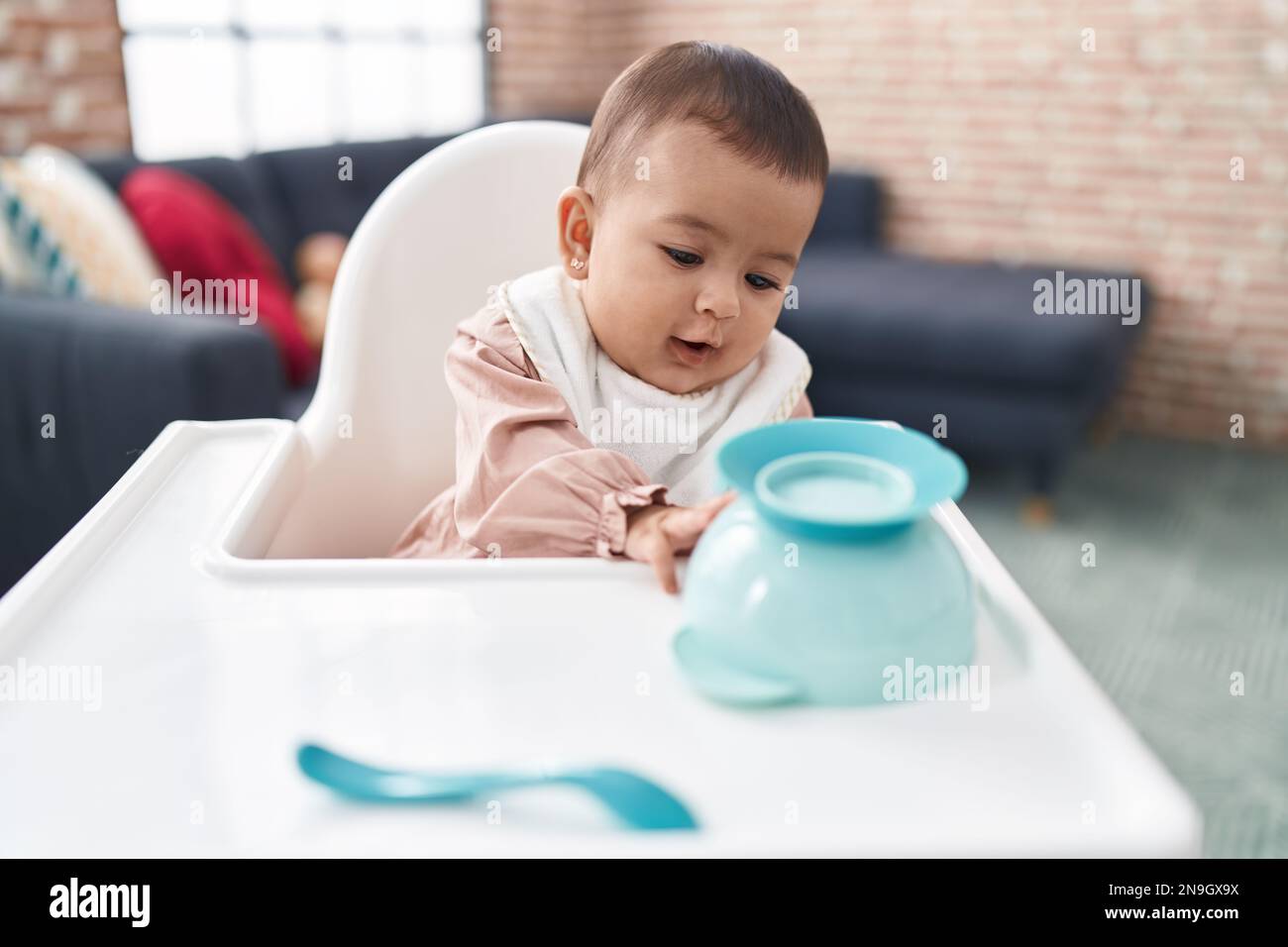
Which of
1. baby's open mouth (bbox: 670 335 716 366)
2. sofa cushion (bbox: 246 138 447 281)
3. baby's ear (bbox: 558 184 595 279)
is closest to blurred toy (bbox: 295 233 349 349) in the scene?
sofa cushion (bbox: 246 138 447 281)

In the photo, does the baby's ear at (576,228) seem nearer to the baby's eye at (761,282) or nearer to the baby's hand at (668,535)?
the baby's eye at (761,282)

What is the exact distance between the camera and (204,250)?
229 centimetres

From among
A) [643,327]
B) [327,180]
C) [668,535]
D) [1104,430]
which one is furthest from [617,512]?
[1104,430]

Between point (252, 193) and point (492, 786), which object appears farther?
point (252, 193)

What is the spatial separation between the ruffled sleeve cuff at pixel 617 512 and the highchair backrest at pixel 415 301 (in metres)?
0.39

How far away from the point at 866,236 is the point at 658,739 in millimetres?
3596

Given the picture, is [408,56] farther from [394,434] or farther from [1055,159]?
[394,434]

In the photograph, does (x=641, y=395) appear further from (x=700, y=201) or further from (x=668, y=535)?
(x=668, y=535)

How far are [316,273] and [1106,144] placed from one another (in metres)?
2.42

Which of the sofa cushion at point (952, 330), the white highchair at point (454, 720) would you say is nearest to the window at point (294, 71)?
the sofa cushion at point (952, 330)

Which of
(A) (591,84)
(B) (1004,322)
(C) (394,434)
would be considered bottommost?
(B) (1004,322)

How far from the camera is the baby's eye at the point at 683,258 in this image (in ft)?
2.86

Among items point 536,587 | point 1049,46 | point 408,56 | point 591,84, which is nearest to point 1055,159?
point 1049,46
